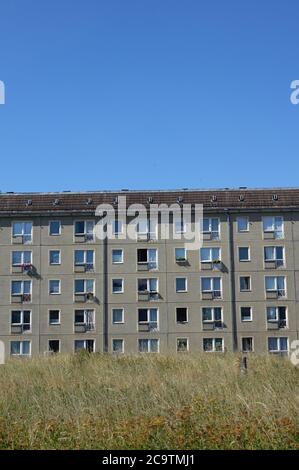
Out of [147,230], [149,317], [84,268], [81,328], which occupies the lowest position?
[81,328]

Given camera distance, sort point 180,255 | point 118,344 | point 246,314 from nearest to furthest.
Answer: point 118,344, point 246,314, point 180,255

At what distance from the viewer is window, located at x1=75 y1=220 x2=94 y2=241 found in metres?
53.8

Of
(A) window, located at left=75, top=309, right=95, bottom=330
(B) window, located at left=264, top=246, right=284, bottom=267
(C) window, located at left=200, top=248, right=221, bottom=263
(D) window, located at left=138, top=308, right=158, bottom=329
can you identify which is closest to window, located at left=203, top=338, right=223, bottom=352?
(D) window, located at left=138, top=308, right=158, bottom=329

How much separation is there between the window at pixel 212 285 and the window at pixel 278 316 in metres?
4.43

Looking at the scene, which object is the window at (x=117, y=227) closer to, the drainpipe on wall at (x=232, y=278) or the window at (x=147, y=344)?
the drainpipe on wall at (x=232, y=278)

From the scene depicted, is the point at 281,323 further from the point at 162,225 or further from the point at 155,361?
the point at 155,361

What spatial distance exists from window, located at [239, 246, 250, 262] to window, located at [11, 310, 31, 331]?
18582 mm

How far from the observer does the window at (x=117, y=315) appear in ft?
171

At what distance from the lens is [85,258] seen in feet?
176

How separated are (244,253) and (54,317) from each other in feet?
56.1

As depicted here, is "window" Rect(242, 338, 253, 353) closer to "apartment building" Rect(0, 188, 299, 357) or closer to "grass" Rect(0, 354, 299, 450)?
"apartment building" Rect(0, 188, 299, 357)

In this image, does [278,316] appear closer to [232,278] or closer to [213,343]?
[232,278]

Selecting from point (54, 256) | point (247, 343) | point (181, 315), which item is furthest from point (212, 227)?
point (54, 256)
